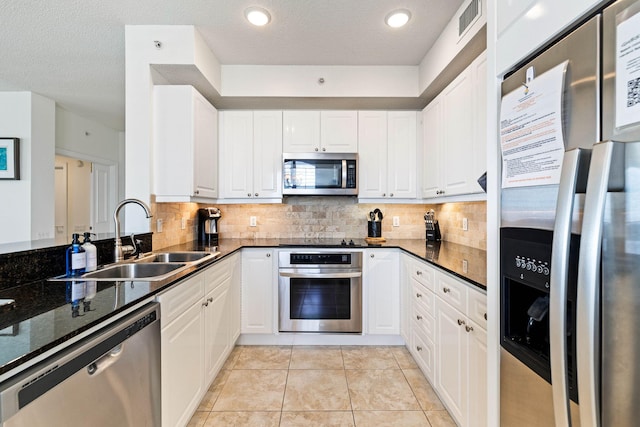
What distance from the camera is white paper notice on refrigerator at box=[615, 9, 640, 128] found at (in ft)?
1.79

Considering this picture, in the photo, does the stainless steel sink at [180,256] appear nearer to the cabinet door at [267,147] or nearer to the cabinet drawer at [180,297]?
the cabinet drawer at [180,297]

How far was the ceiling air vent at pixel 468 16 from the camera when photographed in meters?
1.80

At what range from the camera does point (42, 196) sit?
3740 mm

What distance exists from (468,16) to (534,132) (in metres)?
1.57

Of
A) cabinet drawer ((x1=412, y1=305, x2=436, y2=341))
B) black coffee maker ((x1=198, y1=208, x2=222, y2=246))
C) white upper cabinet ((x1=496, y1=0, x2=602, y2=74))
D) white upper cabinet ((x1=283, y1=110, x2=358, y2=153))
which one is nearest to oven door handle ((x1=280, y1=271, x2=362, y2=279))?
cabinet drawer ((x1=412, y1=305, x2=436, y2=341))

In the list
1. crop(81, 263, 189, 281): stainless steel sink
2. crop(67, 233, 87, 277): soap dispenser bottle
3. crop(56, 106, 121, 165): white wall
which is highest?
crop(56, 106, 121, 165): white wall

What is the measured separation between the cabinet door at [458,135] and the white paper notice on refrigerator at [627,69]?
1470 mm

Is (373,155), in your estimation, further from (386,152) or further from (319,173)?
(319,173)

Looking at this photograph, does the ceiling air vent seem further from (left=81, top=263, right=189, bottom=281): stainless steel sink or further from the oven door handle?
(left=81, top=263, right=189, bottom=281): stainless steel sink

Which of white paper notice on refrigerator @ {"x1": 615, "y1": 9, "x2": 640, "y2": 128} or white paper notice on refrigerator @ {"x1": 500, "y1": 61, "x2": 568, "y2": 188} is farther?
white paper notice on refrigerator @ {"x1": 500, "y1": 61, "x2": 568, "y2": 188}

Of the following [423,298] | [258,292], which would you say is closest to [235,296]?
[258,292]

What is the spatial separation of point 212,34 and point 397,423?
9.86 feet

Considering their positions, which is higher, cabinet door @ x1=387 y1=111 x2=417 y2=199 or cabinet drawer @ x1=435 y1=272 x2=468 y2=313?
cabinet door @ x1=387 y1=111 x2=417 y2=199

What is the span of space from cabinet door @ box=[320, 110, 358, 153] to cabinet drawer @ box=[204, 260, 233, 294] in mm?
1493
